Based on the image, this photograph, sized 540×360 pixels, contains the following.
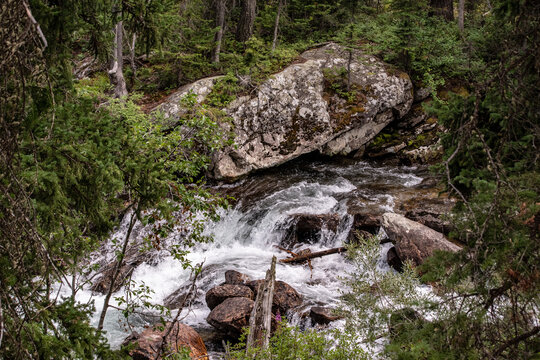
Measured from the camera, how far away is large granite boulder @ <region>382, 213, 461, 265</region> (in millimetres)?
8102

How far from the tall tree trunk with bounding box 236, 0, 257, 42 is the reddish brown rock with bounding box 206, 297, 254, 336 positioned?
34.8 feet

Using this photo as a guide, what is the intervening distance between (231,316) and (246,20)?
1126cm

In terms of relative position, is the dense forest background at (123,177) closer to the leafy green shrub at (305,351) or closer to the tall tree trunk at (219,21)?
the leafy green shrub at (305,351)

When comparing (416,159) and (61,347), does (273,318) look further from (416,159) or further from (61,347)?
(416,159)

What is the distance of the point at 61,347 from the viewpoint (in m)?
2.36

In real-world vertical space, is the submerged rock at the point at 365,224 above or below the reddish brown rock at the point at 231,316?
above

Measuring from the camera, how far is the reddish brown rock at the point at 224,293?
25.6 feet

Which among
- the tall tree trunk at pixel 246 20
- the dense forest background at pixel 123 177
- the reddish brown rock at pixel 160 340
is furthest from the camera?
the tall tree trunk at pixel 246 20

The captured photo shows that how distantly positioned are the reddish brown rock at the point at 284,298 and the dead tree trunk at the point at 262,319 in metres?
0.81

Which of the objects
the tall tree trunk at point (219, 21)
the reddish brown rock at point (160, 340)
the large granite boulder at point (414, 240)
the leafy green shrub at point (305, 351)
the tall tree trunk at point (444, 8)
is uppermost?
the tall tree trunk at point (444, 8)

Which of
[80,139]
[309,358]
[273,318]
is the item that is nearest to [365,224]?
[273,318]

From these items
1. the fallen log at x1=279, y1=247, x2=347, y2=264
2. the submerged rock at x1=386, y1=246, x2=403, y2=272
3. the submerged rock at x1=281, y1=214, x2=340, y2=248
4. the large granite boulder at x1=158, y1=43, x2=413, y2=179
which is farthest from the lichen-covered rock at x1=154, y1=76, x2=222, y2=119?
the submerged rock at x1=386, y1=246, x2=403, y2=272

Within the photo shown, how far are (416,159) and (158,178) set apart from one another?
12483 millimetres

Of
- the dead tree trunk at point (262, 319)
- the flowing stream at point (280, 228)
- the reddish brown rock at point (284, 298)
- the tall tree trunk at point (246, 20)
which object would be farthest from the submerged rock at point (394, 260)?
the tall tree trunk at point (246, 20)
